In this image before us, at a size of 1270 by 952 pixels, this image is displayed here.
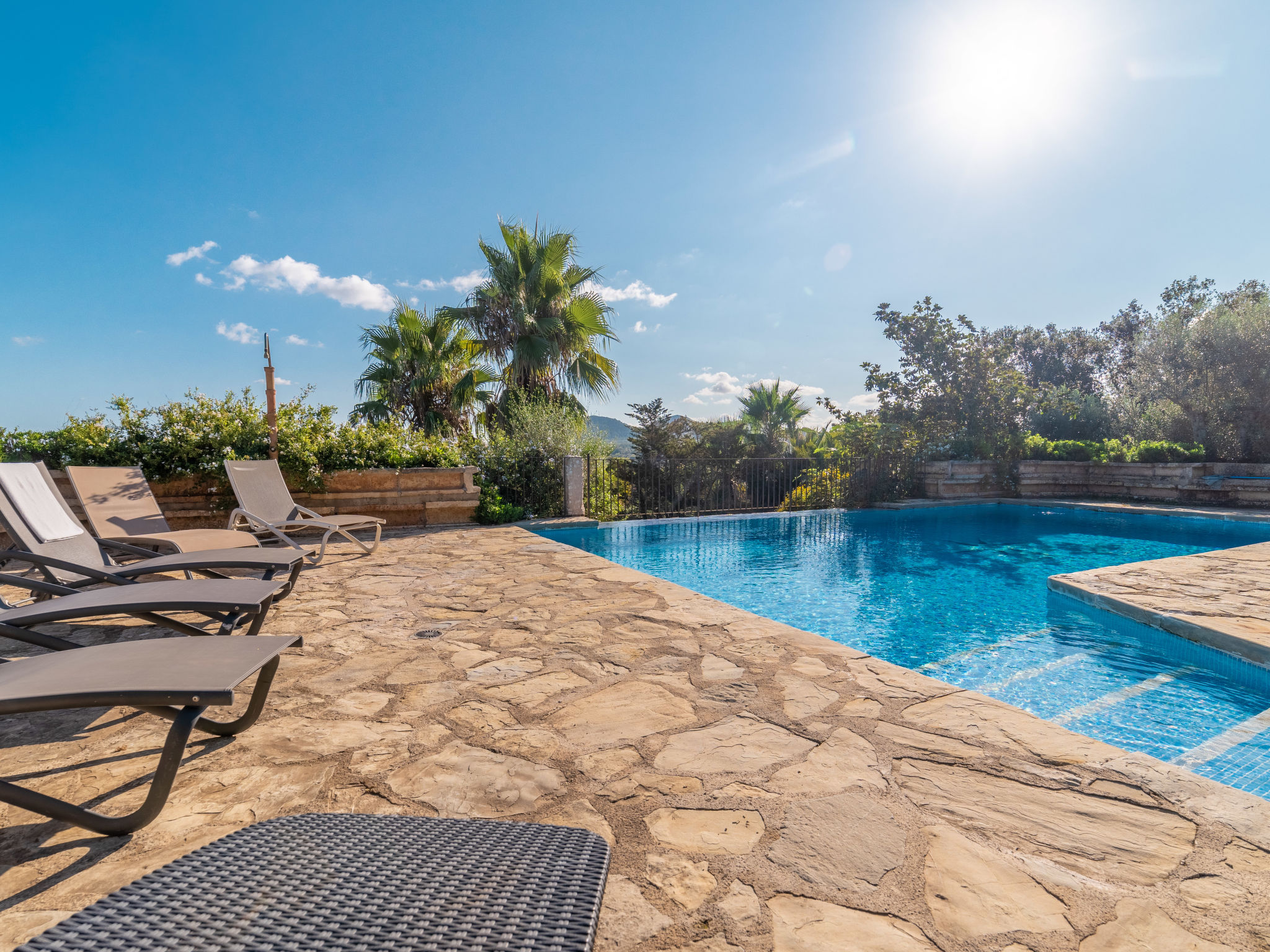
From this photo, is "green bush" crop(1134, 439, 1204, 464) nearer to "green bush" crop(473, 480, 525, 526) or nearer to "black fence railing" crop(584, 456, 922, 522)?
"black fence railing" crop(584, 456, 922, 522)

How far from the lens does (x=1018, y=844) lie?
4.80ft

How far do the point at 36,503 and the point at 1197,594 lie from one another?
800 cm

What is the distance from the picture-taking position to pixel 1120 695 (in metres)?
3.20

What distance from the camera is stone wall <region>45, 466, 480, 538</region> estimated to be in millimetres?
6887

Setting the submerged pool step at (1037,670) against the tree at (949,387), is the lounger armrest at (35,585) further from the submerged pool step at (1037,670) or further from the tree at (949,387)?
the tree at (949,387)

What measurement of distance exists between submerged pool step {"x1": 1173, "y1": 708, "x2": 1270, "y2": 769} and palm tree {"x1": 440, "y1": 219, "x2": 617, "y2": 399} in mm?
11310

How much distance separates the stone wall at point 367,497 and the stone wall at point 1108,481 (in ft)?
35.5

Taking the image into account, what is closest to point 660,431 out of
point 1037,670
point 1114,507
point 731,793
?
point 1114,507

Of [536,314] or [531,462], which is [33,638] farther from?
[536,314]

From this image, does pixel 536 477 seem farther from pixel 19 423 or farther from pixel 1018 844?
pixel 1018 844

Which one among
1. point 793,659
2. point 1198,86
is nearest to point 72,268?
point 793,659

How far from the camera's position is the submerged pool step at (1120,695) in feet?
9.89

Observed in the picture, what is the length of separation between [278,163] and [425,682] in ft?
41.2

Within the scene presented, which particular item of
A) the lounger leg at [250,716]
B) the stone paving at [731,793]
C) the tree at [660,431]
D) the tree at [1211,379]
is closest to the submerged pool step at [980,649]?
the stone paving at [731,793]
